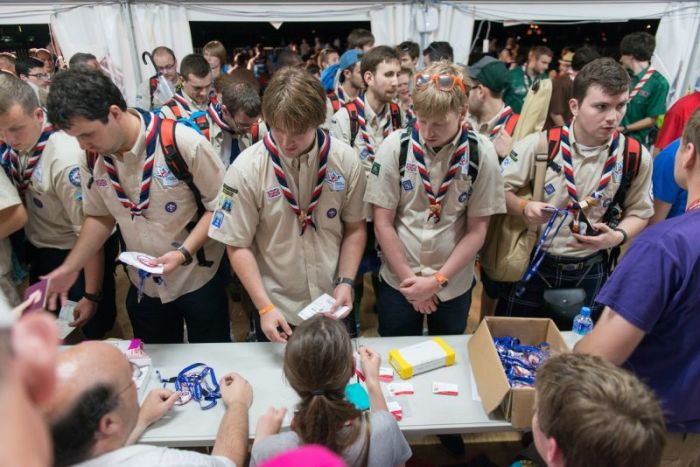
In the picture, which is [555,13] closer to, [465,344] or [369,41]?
[369,41]

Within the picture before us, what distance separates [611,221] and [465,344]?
3.27 feet

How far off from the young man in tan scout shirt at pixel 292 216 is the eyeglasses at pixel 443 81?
1.38ft

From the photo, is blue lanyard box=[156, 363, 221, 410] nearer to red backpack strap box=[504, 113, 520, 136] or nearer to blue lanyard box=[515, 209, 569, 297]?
blue lanyard box=[515, 209, 569, 297]

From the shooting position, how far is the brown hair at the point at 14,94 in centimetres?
210

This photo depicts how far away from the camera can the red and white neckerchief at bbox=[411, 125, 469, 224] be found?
209 cm

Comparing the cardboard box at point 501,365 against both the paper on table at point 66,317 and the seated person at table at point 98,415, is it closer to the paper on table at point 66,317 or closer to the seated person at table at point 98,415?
the seated person at table at point 98,415

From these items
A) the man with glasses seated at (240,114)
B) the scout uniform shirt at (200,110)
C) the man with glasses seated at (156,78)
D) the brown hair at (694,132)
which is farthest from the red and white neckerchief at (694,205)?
the man with glasses seated at (156,78)

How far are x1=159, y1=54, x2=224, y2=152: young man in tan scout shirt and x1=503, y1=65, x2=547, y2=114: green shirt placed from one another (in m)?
2.95

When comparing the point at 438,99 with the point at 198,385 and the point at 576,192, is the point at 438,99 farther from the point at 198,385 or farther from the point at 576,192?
the point at 198,385

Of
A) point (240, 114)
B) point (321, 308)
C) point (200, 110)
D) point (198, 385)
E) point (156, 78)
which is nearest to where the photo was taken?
point (198, 385)

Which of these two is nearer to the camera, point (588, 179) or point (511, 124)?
point (588, 179)

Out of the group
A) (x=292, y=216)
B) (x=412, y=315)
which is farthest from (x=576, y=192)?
(x=292, y=216)

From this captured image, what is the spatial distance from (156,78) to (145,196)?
351 centimetres

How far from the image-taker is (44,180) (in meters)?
2.35
